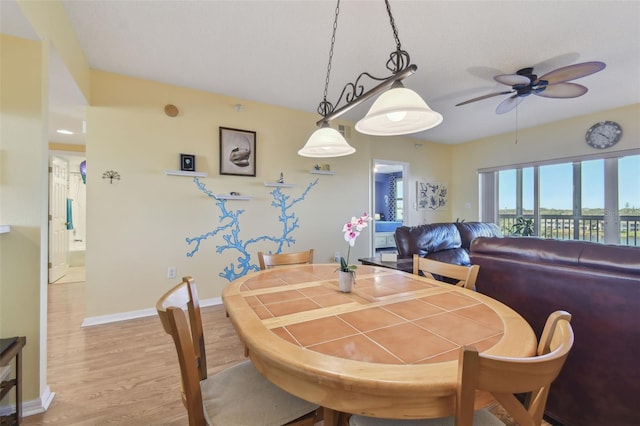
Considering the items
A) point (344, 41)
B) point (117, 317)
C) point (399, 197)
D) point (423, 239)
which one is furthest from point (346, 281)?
point (399, 197)

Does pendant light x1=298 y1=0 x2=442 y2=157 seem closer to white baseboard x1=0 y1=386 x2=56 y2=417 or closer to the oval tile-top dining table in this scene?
the oval tile-top dining table

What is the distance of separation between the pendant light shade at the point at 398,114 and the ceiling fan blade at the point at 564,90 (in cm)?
225

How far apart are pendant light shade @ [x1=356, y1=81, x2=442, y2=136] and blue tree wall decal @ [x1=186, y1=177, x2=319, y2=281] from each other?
95.8 inches

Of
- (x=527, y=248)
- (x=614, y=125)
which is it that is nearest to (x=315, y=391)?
(x=527, y=248)

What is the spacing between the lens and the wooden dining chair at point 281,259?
7.17 feet

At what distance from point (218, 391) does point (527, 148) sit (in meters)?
6.12

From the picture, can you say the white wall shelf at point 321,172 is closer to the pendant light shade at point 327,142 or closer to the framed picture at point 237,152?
the framed picture at point 237,152

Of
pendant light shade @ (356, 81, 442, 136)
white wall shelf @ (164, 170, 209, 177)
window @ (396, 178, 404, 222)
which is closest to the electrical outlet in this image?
white wall shelf @ (164, 170, 209, 177)

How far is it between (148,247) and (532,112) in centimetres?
565

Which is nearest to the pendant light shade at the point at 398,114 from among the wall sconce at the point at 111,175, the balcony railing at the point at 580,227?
the wall sconce at the point at 111,175

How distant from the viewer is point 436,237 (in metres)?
3.55

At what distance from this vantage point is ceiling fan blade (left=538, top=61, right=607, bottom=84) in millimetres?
2227

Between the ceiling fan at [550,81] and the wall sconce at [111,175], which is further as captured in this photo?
the wall sconce at [111,175]

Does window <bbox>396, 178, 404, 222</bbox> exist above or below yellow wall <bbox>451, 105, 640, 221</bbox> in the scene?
below
